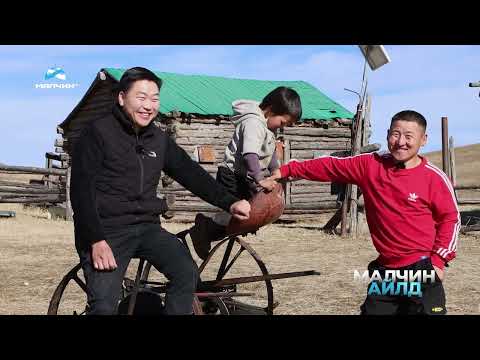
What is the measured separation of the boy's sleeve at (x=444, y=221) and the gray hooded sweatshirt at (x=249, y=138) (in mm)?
1074

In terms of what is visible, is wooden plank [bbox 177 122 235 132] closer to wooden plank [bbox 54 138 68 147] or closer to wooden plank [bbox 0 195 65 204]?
wooden plank [bbox 0 195 65 204]

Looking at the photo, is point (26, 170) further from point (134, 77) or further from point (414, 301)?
point (414, 301)

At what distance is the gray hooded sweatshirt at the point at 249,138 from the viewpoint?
14.1ft

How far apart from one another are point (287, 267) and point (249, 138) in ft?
17.6

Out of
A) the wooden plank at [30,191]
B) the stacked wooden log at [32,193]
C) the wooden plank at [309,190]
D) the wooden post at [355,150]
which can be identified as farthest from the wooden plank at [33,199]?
the wooden post at [355,150]

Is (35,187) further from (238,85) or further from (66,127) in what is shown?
(238,85)

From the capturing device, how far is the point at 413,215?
3814 millimetres

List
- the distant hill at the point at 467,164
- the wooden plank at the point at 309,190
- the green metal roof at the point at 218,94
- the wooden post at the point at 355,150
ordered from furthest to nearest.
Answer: the distant hill at the point at 467,164, the wooden plank at the point at 309,190, the green metal roof at the point at 218,94, the wooden post at the point at 355,150

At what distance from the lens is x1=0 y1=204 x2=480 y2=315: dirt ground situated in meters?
6.81

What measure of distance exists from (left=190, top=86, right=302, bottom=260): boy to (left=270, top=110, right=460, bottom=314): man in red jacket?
0.75 metres

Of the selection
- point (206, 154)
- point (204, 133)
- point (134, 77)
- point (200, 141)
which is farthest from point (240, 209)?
point (204, 133)

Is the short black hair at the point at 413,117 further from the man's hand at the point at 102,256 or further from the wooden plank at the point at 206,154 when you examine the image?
the wooden plank at the point at 206,154

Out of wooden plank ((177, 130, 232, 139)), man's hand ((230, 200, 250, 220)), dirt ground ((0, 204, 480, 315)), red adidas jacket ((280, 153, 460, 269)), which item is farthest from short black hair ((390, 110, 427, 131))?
wooden plank ((177, 130, 232, 139))
